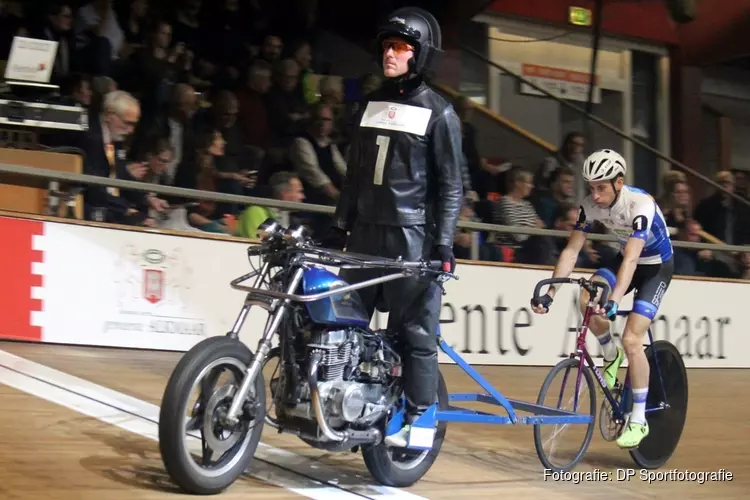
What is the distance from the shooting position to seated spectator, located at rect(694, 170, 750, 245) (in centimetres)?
1241

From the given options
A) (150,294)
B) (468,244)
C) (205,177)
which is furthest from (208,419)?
(468,244)

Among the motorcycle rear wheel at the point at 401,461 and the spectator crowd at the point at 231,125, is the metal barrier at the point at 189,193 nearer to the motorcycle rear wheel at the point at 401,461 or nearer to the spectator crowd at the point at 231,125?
the spectator crowd at the point at 231,125

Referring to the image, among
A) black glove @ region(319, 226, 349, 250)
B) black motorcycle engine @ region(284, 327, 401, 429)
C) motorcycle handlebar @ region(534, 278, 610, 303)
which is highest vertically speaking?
black glove @ region(319, 226, 349, 250)

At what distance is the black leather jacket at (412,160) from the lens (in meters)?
4.76

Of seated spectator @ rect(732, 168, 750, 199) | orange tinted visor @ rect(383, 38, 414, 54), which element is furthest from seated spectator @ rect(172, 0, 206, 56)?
seated spectator @ rect(732, 168, 750, 199)

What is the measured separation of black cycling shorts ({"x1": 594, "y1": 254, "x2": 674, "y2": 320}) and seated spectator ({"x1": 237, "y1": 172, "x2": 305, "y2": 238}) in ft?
10.3

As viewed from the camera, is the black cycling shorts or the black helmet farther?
the black cycling shorts

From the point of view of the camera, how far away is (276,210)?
842 cm

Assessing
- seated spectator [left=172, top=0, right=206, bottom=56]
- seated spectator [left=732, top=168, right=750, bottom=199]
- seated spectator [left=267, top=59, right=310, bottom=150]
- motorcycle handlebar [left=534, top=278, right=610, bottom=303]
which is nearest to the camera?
motorcycle handlebar [left=534, top=278, right=610, bottom=303]

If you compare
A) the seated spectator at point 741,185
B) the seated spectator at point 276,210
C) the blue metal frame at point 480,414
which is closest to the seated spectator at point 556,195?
the seated spectator at point 276,210

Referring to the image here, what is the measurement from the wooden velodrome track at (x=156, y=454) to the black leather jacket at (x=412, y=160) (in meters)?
1.27

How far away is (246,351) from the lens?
418 centimetres

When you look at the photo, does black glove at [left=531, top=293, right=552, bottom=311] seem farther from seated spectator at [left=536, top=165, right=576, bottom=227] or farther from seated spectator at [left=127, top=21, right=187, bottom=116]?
seated spectator at [left=536, top=165, right=576, bottom=227]

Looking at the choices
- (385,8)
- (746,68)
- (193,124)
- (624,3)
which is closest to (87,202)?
(193,124)
